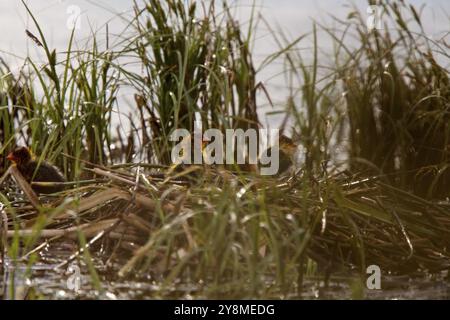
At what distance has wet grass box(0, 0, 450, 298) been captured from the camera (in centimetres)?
297

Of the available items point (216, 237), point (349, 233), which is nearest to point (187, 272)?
point (216, 237)

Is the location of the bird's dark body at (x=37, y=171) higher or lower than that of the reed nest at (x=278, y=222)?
higher

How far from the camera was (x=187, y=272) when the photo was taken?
10.3 feet

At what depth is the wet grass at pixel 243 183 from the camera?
2969 millimetres

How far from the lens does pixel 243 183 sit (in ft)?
11.9

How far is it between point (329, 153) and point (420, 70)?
1.26 metres

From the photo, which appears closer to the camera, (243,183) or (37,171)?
(243,183)

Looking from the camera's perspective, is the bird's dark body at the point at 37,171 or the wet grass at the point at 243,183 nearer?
the wet grass at the point at 243,183

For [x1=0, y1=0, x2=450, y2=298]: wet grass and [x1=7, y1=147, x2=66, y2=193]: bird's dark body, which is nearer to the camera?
[x1=0, y1=0, x2=450, y2=298]: wet grass

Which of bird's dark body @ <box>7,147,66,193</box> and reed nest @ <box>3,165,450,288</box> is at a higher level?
bird's dark body @ <box>7,147,66,193</box>

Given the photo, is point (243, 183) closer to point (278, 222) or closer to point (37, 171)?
point (278, 222)

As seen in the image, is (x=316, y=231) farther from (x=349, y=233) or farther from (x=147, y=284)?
(x=147, y=284)

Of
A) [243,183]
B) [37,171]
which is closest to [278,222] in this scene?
[243,183]
